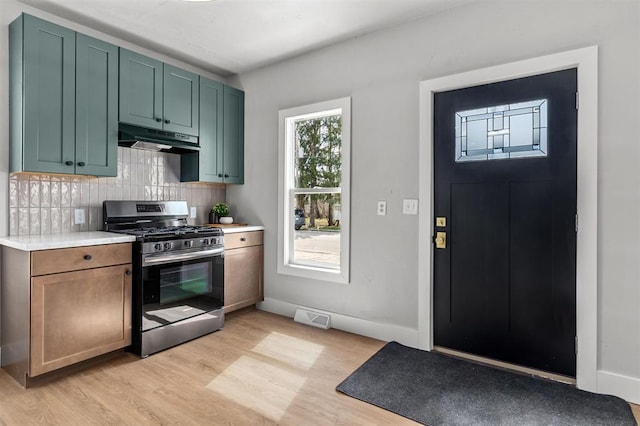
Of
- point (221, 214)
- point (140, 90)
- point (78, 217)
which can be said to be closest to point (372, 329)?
point (221, 214)

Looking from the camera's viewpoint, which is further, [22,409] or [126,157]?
[126,157]

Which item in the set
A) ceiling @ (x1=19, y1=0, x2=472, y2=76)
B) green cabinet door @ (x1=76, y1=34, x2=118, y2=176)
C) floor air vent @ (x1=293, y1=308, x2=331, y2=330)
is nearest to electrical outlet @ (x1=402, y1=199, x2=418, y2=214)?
floor air vent @ (x1=293, y1=308, x2=331, y2=330)

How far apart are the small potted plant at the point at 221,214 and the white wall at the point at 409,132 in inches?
7.5

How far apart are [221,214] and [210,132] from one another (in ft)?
2.95

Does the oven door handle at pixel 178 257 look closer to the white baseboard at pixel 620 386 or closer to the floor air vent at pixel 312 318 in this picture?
the floor air vent at pixel 312 318

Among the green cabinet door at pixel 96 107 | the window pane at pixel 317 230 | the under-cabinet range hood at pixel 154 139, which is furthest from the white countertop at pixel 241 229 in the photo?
the green cabinet door at pixel 96 107

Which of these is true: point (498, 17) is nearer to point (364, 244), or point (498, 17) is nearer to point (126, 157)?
point (364, 244)

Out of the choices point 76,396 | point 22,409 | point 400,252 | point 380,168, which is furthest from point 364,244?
point 22,409

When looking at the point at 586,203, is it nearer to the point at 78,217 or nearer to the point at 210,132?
the point at 210,132

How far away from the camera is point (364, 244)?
10.6 feet

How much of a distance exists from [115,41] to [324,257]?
9.12 ft

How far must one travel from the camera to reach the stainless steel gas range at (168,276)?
2.76m

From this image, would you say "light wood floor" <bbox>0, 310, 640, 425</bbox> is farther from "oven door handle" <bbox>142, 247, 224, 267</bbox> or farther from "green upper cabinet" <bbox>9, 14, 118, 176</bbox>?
"green upper cabinet" <bbox>9, 14, 118, 176</bbox>

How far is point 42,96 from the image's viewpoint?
2592 millimetres
